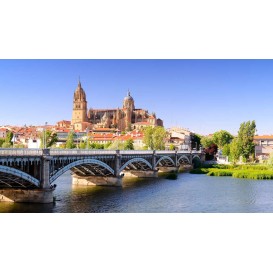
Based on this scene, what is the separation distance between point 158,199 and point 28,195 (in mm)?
9722

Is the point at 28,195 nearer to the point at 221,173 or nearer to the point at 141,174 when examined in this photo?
the point at 141,174

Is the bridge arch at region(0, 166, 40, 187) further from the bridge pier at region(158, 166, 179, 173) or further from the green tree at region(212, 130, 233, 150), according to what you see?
the green tree at region(212, 130, 233, 150)

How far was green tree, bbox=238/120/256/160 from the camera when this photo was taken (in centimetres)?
7369

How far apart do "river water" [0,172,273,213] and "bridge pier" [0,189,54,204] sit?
47 centimetres

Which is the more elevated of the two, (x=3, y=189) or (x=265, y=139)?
(x=265, y=139)

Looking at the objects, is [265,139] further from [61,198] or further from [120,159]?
[61,198]

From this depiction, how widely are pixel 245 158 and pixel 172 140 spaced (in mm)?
35337

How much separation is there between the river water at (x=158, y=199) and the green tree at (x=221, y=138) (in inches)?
2428

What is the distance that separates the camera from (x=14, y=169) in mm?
23078

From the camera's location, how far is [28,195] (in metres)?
26.8

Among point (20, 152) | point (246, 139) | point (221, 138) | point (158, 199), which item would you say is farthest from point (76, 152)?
point (221, 138)

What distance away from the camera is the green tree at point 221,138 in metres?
103
